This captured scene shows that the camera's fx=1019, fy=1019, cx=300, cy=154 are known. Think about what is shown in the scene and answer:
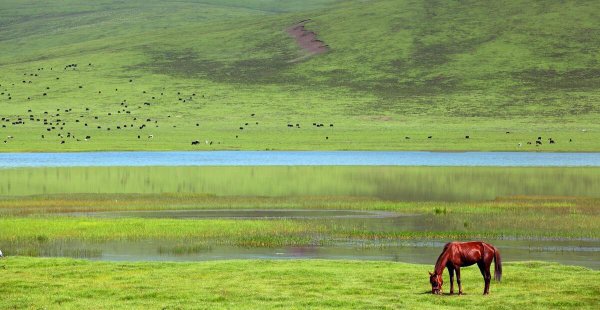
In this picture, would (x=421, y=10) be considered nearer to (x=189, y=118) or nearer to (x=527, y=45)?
(x=527, y=45)

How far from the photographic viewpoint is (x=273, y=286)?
72.8 ft

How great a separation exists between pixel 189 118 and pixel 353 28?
5374cm

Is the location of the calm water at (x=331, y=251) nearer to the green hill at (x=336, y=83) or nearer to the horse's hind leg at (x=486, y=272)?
the horse's hind leg at (x=486, y=272)

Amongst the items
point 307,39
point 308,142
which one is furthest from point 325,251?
point 307,39

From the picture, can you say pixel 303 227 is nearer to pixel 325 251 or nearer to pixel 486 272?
pixel 325 251

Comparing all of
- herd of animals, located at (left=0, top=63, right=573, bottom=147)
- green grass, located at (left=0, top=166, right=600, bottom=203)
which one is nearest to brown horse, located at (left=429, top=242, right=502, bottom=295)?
green grass, located at (left=0, top=166, right=600, bottom=203)

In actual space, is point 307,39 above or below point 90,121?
above

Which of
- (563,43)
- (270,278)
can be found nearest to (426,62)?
(563,43)

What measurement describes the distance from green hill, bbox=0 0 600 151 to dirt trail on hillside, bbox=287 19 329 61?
4.95 feet

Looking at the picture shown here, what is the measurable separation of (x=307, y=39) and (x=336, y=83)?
1142 inches

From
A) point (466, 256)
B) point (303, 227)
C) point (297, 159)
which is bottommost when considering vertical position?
point (303, 227)

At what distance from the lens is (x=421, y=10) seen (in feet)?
549

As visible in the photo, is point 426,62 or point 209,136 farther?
point 426,62

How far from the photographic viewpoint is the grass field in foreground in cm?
2005
